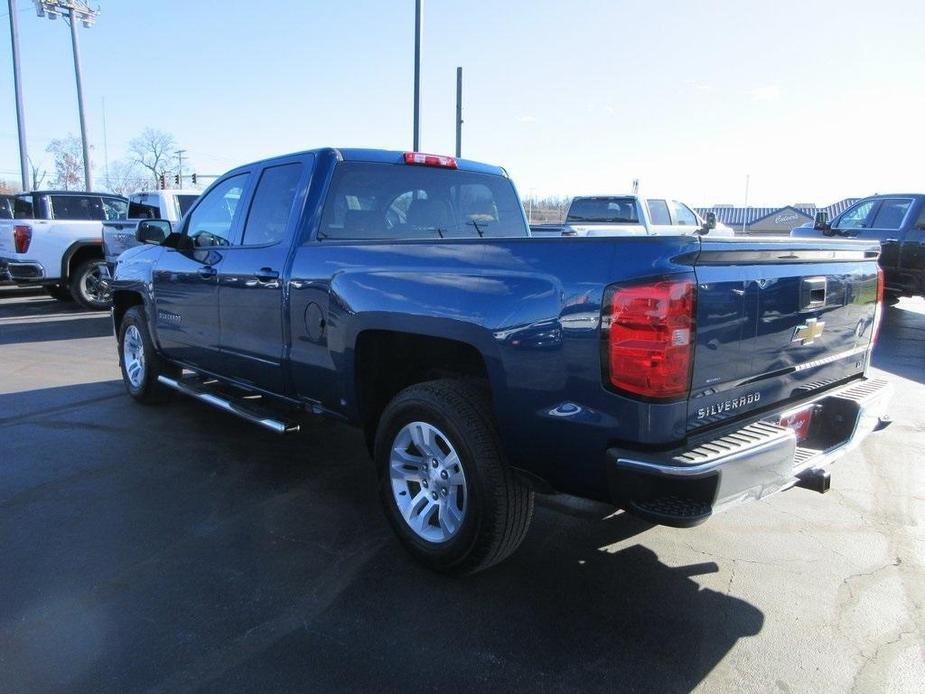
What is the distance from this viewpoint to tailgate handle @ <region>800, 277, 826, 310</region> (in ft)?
9.34

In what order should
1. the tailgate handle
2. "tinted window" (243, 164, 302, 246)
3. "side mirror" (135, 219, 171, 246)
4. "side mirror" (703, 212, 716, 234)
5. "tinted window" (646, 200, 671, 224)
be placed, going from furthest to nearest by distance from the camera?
"tinted window" (646, 200, 671, 224) → "side mirror" (135, 219, 171, 246) → "side mirror" (703, 212, 716, 234) → "tinted window" (243, 164, 302, 246) → the tailgate handle

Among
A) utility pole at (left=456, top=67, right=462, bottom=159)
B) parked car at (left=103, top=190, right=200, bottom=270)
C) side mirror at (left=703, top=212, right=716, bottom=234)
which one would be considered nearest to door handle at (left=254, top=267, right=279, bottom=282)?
side mirror at (left=703, top=212, right=716, bottom=234)

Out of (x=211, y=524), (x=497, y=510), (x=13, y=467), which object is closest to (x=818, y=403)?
(x=497, y=510)

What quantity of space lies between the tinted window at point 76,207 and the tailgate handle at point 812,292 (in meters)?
13.2

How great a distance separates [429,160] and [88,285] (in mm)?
10336

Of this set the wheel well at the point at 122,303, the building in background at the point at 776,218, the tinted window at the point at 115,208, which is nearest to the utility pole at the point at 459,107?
the tinted window at the point at 115,208

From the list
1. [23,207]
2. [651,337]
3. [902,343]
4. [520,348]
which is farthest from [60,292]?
[902,343]

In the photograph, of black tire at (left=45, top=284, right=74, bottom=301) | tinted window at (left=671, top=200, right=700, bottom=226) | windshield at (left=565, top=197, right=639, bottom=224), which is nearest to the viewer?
black tire at (left=45, top=284, right=74, bottom=301)

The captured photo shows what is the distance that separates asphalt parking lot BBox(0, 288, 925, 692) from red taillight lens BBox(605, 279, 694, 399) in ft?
2.24

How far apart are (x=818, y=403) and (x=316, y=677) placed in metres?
2.43

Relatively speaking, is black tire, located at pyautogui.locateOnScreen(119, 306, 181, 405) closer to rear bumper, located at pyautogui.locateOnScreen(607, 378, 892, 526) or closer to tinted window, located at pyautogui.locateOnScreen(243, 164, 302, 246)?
tinted window, located at pyautogui.locateOnScreen(243, 164, 302, 246)

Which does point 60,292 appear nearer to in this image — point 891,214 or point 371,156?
point 371,156

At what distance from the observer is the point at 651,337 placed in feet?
7.70

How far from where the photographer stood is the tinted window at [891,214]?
10984 mm
